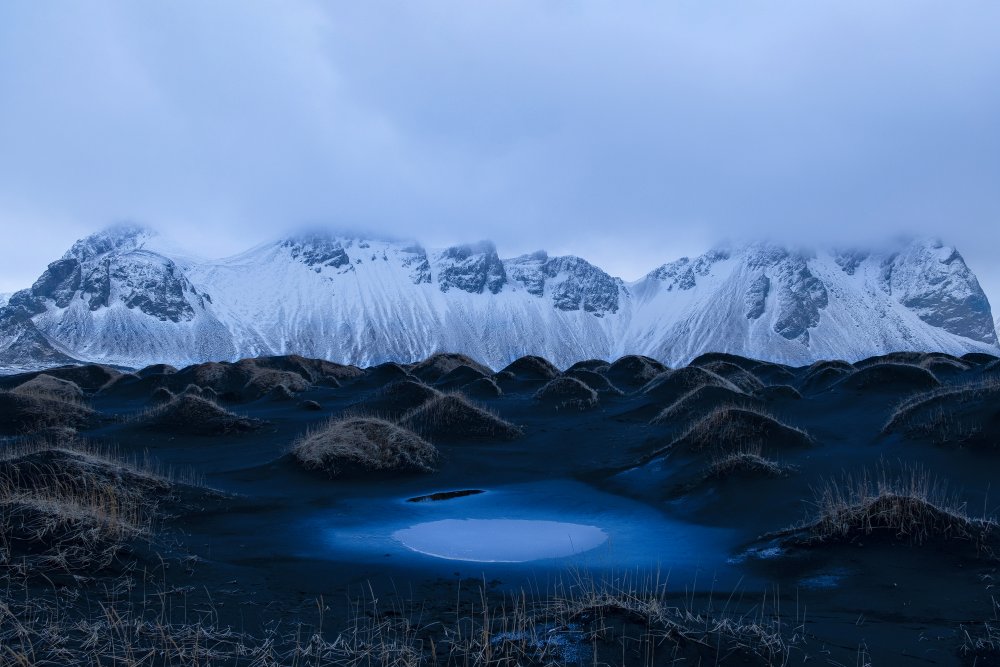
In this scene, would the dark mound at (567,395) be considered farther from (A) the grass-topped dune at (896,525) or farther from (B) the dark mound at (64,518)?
(B) the dark mound at (64,518)

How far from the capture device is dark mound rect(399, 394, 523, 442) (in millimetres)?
26328

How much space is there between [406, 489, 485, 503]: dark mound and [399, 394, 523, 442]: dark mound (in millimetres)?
7285

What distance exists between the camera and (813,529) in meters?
12.0

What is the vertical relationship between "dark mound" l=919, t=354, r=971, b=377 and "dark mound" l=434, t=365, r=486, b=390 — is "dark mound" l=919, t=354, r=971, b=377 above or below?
above

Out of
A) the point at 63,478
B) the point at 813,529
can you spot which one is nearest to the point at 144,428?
the point at 63,478

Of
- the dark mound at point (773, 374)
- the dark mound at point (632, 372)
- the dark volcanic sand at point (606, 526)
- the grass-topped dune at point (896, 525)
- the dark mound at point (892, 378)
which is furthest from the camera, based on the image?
the dark mound at point (773, 374)

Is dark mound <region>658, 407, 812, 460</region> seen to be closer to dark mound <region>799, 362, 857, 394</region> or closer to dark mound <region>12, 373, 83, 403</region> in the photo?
dark mound <region>799, 362, 857, 394</region>

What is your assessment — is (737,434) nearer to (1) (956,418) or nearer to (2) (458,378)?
(1) (956,418)

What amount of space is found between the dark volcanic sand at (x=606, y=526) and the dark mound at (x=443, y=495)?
0.08 metres

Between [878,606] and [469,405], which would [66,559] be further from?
[469,405]

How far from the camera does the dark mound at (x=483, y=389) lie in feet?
133

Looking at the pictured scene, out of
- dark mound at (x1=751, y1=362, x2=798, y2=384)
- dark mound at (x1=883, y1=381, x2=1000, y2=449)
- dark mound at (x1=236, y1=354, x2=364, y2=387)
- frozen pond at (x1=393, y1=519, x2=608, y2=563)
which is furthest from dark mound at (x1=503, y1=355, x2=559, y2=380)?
frozen pond at (x1=393, y1=519, x2=608, y2=563)

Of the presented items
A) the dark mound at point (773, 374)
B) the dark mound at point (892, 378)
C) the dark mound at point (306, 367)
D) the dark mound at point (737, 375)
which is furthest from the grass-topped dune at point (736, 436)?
the dark mound at point (306, 367)

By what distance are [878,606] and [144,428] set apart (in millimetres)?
26556
